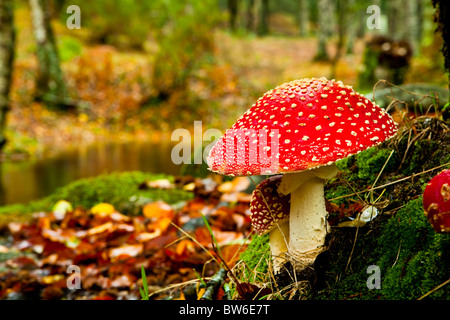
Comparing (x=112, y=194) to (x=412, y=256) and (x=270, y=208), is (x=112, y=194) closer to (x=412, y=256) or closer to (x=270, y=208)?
(x=270, y=208)

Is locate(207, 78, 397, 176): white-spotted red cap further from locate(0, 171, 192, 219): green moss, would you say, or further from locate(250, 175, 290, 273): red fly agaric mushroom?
locate(0, 171, 192, 219): green moss

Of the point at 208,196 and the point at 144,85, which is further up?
the point at 144,85

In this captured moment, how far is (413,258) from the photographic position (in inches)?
56.2

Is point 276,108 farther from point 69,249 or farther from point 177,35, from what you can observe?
point 177,35

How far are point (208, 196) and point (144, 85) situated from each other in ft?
35.0

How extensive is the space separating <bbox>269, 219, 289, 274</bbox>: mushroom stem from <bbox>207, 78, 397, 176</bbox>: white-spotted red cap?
48 cm

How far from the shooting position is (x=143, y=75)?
46.4 ft

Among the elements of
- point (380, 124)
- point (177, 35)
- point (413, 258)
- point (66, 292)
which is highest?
point (177, 35)

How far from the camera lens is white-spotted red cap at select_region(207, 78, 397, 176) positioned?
1299 millimetres

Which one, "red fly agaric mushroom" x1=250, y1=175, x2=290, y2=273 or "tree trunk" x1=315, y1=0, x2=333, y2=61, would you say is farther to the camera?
"tree trunk" x1=315, y1=0, x2=333, y2=61

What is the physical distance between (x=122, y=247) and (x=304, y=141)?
6.25 feet

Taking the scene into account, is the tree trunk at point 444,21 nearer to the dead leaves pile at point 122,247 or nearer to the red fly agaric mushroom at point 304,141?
the red fly agaric mushroom at point 304,141

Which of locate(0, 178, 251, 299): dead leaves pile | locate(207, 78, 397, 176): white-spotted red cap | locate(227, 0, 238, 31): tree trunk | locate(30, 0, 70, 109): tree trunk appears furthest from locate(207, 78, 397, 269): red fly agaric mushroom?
locate(227, 0, 238, 31): tree trunk
